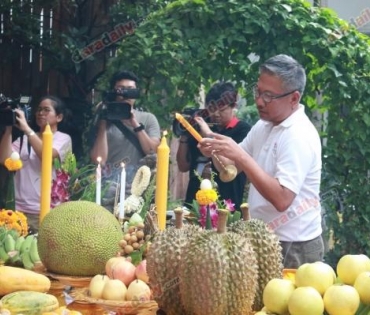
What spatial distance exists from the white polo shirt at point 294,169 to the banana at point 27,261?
95 cm

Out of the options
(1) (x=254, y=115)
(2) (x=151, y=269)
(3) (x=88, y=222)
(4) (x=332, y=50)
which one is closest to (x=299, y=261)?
(3) (x=88, y=222)

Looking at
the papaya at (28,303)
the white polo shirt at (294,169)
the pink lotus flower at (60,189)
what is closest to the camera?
the papaya at (28,303)

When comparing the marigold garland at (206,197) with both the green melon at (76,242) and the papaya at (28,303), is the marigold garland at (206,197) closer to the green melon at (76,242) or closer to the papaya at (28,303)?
the green melon at (76,242)

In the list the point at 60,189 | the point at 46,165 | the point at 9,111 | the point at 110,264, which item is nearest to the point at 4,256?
the point at 46,165

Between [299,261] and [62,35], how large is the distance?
3514mm

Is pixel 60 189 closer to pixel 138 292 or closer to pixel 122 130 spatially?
pixel 138 292

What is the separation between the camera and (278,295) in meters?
1.77

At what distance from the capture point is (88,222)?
7.34 feet

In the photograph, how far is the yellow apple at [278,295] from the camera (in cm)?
177

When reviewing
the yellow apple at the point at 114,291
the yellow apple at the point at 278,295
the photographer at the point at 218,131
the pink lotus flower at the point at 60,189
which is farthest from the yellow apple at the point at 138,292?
the photographer at the point at 218,131

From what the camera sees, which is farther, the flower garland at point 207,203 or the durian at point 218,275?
the flower garland at point 207,203

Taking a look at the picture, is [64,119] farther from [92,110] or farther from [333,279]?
[333,279]

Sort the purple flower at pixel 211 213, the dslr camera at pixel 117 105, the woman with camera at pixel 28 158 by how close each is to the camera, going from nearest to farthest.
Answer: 1. the purple flower at pixel 211 213
2. the woman with camera at pixel 28 158
3. the dslr camera at pixel 117 105

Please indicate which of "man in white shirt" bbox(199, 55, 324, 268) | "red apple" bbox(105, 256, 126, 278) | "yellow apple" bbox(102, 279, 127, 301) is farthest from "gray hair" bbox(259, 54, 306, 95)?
"yellow apple" bbox(102, 279, 127, 301)
